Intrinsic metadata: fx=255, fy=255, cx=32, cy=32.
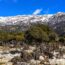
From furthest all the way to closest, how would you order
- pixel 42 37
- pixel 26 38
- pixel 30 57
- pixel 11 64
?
1. pixel 26 38
2. pixel 42 37
3. pixel 30 57
4. pixel 11 64

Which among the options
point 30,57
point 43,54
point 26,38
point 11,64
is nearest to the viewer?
point 11,64

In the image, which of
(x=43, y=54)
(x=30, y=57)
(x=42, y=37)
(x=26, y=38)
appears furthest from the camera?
(x=26, y=38)

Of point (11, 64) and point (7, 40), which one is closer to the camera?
point (11, 64)

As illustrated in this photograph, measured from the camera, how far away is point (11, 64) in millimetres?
34281

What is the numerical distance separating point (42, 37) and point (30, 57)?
33.2 m

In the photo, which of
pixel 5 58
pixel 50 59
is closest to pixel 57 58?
pixel 50 59

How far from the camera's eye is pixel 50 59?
38.7 meters

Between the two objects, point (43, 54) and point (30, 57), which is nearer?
point (30, 57)

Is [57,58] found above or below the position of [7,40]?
below

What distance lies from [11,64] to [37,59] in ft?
18.0

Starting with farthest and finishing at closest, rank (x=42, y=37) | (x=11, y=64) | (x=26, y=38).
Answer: (x=26, y=38) < (x=42, y=37) < (x=11, y=64)

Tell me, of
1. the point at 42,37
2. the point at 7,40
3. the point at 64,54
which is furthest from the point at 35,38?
the point at 64,54

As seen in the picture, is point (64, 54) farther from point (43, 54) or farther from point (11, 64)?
point (11, 64)

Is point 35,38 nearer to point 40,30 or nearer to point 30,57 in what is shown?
point 40,30
